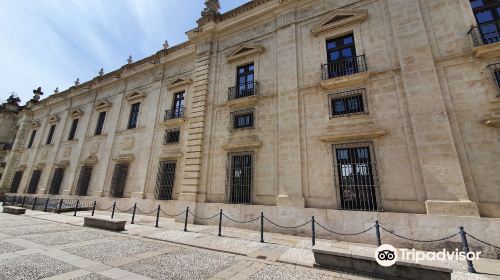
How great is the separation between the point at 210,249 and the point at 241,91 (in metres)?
8.37

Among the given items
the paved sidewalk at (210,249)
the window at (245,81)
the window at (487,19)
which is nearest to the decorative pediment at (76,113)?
the paved sidewalk at (210,249)

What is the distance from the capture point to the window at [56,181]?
1914cm

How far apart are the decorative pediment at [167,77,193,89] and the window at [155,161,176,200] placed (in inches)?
205

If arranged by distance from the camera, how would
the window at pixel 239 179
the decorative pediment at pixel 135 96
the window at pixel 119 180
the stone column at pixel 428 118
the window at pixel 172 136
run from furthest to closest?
1. the decorative pediment at pixel 135 96
2. the window at pixel 119 180
3. the window at pixel 172 136
4. the window at pixel 239 179
5. the stone column at pixel 428 118

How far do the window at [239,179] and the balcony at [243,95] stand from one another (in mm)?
2713

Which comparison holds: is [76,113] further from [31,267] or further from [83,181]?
[31,267]

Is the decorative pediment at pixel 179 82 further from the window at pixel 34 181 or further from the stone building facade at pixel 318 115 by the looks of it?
the window at pixel 34 181

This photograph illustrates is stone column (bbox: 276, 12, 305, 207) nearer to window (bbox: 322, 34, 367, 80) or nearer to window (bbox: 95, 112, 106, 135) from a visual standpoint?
window (bbox: 322, 34, 367, 80)

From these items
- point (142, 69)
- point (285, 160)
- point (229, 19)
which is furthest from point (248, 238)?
point (142, 69)

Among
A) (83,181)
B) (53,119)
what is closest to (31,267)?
(83,181)

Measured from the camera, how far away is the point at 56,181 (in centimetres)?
1941

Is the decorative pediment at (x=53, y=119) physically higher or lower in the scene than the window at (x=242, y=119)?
higher

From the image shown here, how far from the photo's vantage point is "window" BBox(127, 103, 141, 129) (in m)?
17.0

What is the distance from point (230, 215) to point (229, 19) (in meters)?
11.2
